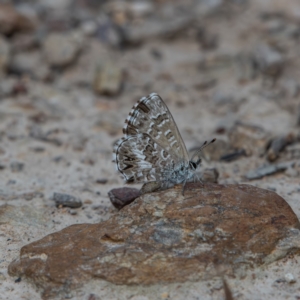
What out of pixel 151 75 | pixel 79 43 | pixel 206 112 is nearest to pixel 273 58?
pixel 206 112

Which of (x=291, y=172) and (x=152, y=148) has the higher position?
(x=152, y=148)

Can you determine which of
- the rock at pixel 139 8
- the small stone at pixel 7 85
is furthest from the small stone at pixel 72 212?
the rock at pixel 139 8

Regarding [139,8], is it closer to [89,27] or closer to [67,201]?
[89,27]

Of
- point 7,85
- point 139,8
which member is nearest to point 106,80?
point 7,85

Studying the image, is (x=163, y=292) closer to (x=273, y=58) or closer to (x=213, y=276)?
(x=213, y=276)

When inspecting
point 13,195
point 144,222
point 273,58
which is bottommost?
point 13,195
